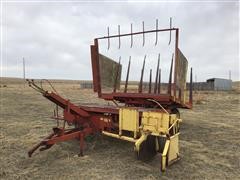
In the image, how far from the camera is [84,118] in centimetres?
610

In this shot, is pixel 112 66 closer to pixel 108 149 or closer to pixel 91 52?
pixel 91 52

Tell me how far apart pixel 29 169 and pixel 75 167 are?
842mm

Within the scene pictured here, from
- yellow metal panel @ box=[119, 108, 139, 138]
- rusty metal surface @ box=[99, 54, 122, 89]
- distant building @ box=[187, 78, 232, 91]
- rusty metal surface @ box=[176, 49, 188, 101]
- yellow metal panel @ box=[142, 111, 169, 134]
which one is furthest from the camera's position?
distant building @ box=[187, 78, 232, 91]

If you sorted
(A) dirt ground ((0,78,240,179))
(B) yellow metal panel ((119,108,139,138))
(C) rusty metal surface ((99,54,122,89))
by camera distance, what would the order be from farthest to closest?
1. (C) rusty metal surface ((99,54,122,89))
2. (B) yellow metal panel ((119,108,139,138))
3. (A) dirt ground ((0,78,240,179))

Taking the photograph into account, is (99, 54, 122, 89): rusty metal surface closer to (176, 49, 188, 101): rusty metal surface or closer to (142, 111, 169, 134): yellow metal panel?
(176, 49, 188, 101): rusty metal surface

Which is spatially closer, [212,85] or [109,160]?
[109,160]

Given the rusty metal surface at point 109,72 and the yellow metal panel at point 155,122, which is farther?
the rusty metal surface at point 109,72

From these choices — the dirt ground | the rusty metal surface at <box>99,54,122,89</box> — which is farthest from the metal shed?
the rusty metal surface at <box>99,54,122,89</box>

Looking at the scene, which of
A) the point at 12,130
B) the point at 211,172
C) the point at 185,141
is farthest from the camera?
the point at 12,130

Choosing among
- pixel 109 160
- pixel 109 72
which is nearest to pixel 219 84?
pixel 109 72

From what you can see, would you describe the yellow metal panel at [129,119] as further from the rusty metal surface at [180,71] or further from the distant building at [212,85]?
the distant building at [212,85]

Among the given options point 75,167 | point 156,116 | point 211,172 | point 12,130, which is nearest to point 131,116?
point 156,116

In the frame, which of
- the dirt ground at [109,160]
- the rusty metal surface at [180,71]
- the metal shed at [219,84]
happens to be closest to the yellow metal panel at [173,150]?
the dirt ground at [109,160]

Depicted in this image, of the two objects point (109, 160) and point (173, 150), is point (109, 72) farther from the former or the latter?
point (173, 150)
